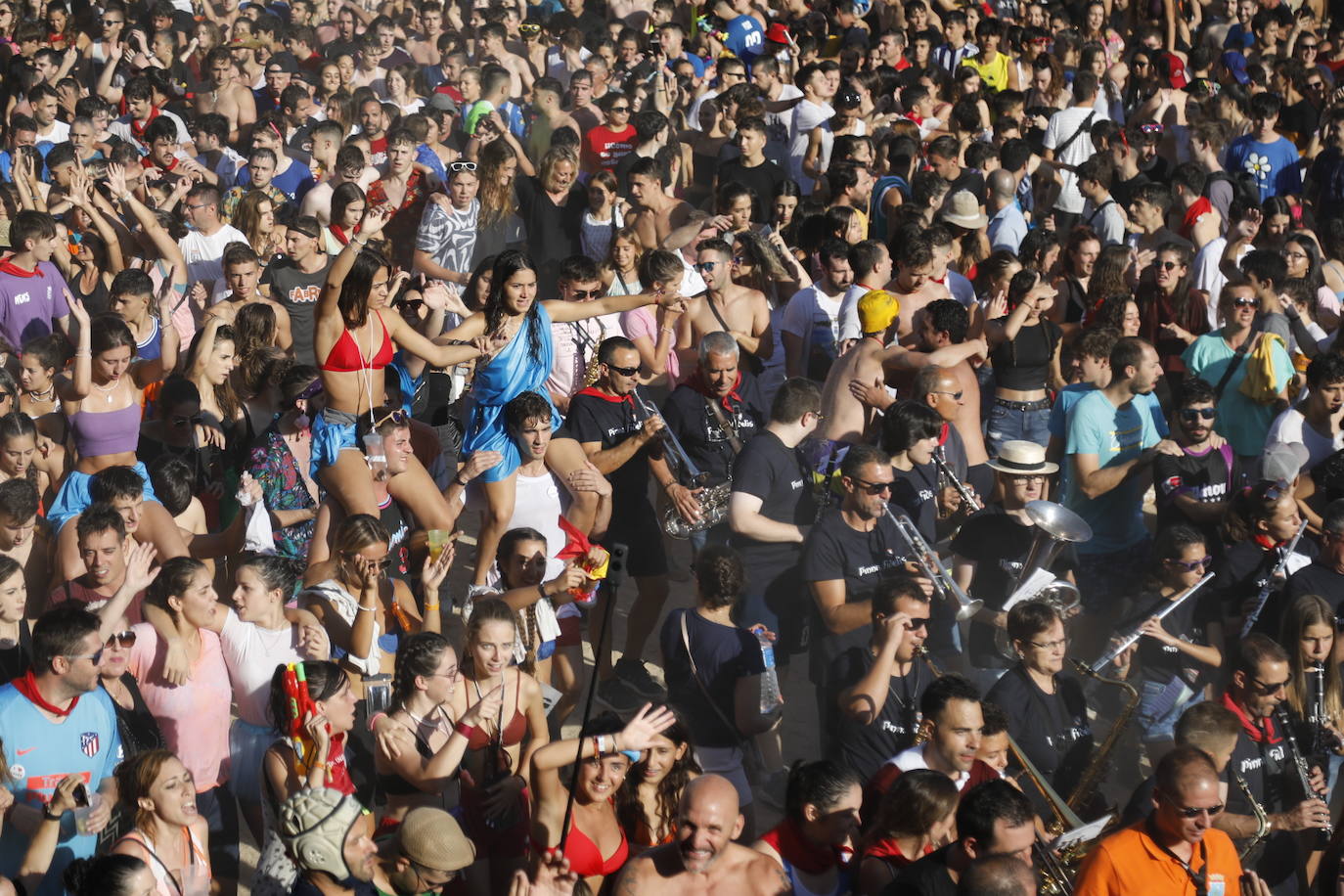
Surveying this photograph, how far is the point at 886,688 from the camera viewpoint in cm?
547

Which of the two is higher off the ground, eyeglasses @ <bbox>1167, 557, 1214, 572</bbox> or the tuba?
eyeglasses @ <bbox>1167, 557, 1214, 572</bbox>

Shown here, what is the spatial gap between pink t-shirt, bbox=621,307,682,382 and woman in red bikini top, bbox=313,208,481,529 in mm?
1398

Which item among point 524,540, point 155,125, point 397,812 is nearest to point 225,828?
point 397,812

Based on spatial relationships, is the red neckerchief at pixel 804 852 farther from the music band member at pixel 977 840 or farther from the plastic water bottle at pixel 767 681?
the plastic water bottle at pixel 767 681

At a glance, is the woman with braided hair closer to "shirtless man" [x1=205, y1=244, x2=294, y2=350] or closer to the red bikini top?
the red bikini top

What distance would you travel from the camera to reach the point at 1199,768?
4629 millimetres

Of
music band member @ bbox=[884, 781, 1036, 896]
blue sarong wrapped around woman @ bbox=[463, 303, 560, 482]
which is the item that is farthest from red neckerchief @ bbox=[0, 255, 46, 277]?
music band member @ bbox=[884, 781, 1036, 896]

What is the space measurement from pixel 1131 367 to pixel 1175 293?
1.98 m

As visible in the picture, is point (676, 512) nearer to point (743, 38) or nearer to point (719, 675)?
point (719, 675)

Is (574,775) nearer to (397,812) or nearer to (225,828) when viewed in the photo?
(397,812)

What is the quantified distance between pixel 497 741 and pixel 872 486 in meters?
1.84

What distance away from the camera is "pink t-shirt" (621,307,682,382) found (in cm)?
802

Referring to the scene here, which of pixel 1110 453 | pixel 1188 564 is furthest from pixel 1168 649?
pixel 1110 453

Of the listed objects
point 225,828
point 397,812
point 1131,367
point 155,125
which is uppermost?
point 1131,367
